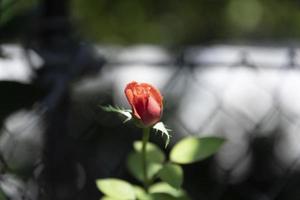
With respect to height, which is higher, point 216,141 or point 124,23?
point 216,141

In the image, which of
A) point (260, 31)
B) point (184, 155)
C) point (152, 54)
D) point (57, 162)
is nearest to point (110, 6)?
point (260, 31)

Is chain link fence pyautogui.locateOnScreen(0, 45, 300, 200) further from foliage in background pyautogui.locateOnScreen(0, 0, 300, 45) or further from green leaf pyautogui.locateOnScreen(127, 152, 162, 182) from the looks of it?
foliage in background pyautogui.locateOnScreen(0, 0, 300, 45)

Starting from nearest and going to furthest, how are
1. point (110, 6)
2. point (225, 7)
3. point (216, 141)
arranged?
1. point (216, 141)
2. point (110, 6)
3. point (225, 7)

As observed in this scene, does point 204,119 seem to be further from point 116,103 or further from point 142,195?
point 142,195

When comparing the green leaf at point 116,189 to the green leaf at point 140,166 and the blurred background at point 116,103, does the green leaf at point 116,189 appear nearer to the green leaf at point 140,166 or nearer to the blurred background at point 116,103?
the green leaf at point 140,166

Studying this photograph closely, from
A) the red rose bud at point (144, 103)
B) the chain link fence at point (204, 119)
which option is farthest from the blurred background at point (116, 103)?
the red rose bud at point (144, 103)

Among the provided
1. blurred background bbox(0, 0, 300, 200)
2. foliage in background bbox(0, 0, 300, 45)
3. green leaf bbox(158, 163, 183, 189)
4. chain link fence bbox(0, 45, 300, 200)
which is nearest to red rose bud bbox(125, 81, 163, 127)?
green leaf bbox(158, 163, 183, 189)

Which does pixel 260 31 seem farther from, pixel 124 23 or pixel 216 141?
pixel 216 141
